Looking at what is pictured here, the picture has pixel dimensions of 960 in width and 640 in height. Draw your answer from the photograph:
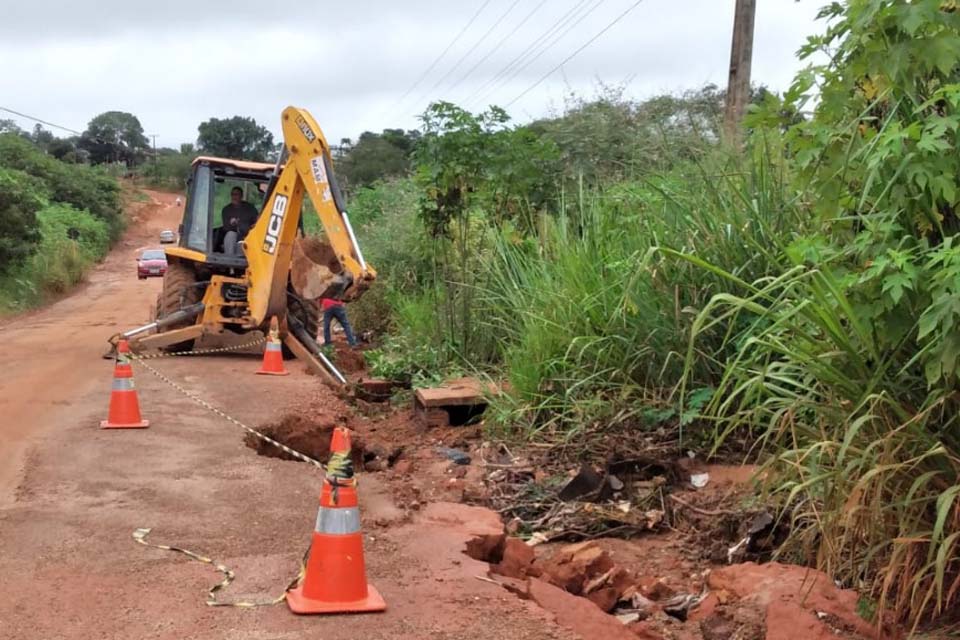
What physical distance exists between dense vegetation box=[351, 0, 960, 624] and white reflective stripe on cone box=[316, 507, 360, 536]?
1.61 meters

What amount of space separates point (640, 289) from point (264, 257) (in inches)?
237

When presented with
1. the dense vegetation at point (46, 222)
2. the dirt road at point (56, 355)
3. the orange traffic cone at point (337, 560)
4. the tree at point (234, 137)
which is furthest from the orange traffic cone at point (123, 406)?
the tree at point (234, 137)

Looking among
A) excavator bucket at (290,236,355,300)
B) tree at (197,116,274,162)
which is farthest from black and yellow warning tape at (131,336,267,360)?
tree at (197,116,274,162)

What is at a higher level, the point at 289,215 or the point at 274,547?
the point at 289,215

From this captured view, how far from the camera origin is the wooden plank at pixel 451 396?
9.23 metres

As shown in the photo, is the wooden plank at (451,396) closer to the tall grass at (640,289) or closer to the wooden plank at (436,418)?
the wooden plank at (436,418)

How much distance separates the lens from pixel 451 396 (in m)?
9.30

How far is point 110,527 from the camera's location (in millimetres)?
5566

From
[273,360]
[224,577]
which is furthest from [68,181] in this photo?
[224,577]

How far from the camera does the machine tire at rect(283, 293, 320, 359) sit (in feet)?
43.4

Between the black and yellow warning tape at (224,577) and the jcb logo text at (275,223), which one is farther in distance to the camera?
the jcb logo text at (275,223)

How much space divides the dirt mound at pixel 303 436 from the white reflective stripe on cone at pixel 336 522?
12.9ft

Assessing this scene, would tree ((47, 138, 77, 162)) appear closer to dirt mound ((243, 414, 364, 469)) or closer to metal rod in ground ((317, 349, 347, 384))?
metal rod in ground ((317, 349, 347, 384))

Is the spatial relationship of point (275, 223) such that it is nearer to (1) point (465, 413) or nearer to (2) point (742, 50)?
(1) point (465, 413)
